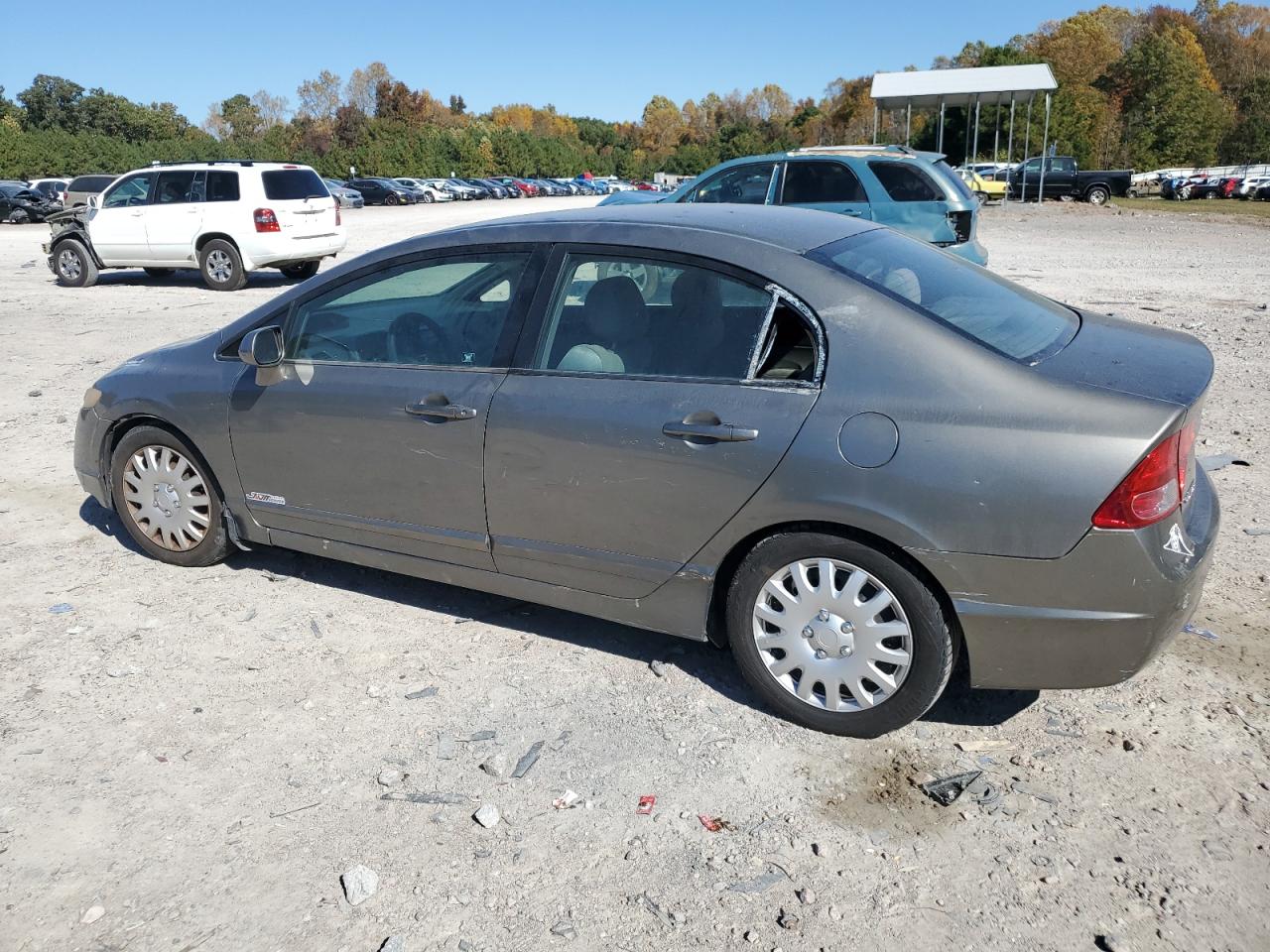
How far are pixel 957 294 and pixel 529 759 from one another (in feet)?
7.25

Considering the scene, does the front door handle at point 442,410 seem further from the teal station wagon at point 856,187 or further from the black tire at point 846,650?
the teal station wagon at point 856,187

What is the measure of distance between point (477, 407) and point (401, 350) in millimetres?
544

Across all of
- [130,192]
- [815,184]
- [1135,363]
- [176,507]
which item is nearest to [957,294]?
[1135,363]

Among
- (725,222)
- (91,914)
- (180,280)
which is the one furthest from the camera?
(180,280)

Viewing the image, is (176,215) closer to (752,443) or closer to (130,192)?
(130,192)

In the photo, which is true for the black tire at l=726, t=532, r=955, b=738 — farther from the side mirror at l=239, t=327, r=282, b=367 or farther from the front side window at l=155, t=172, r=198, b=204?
the front side window at l=155, t=172, r=198, b=204

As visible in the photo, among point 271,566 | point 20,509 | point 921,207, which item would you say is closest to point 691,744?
point 271,566

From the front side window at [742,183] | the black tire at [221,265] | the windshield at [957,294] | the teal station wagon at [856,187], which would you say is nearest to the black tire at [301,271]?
the black tire at [221,265]

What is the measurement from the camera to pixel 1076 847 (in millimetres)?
3037

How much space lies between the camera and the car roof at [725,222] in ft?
12.7

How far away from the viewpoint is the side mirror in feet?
14.9

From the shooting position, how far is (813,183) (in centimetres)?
1227

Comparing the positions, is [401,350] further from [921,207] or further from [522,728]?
[921,207]

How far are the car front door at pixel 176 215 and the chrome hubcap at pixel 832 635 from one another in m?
15.2
